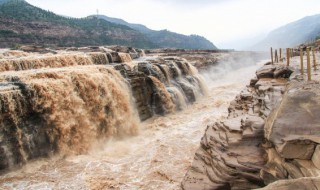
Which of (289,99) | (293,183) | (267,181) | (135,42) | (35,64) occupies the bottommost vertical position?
(267,181)

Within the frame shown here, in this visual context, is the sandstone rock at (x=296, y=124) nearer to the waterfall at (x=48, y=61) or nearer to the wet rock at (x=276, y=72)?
the wet rock at (x=276, y=72)

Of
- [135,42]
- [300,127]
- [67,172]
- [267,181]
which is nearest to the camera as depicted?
[300,127]

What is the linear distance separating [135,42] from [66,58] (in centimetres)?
8918

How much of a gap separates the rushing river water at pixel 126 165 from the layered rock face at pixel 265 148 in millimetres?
1555

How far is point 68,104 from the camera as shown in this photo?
11.8 meters

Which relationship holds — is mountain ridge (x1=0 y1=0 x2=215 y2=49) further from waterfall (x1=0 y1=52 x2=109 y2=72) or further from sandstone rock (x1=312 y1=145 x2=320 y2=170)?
sandstone rock (x1=312 y1=145 x2=320 y2=170)

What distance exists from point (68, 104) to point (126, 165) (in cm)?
384

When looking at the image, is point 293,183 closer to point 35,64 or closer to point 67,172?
point 67,172

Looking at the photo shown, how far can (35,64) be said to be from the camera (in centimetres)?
1548

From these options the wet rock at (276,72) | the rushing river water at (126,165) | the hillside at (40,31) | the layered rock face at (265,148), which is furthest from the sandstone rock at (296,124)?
the hillside at (40,31)

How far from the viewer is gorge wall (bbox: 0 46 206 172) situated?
1018 cm

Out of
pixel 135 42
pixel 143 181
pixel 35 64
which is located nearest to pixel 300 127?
pixel 143 181

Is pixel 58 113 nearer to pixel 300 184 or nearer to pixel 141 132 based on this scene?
pixel 141 132

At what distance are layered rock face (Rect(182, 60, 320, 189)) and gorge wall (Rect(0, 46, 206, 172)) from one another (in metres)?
5.97
